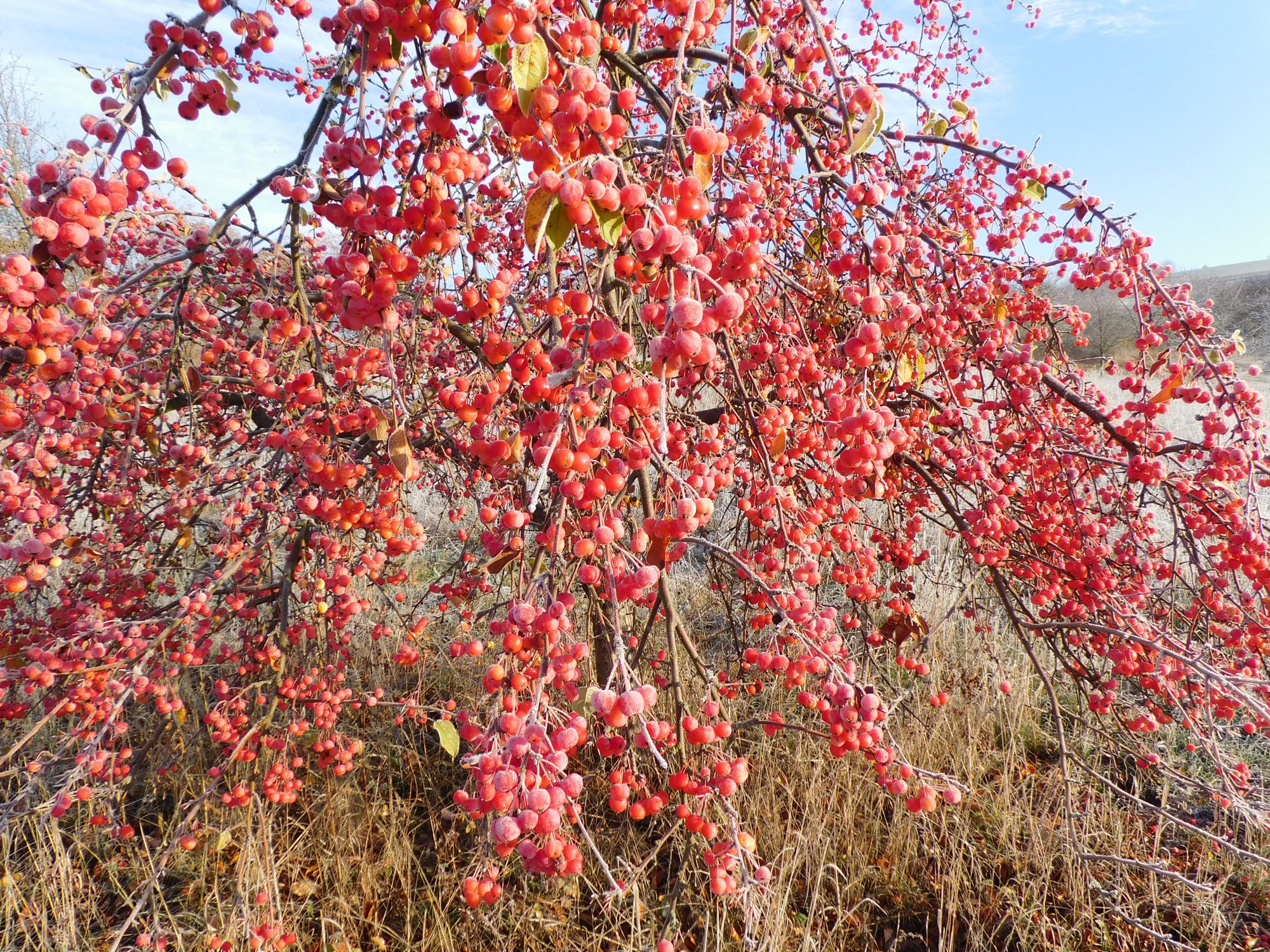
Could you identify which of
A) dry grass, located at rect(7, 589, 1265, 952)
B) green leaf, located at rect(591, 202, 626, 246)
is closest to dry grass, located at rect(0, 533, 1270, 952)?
dry grass, located at rect(7, 589, 1265, 952)

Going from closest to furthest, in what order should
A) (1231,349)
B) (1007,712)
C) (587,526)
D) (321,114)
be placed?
(587,526) → (321,114) → (1231,349) → (1007,712)

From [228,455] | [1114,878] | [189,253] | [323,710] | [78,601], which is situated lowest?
[1114,878]

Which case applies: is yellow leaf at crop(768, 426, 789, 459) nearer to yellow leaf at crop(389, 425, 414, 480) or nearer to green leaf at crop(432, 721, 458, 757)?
yellow leaf at crop(389, 425, 414, 480)

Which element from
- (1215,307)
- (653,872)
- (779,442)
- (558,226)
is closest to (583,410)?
(558,226)

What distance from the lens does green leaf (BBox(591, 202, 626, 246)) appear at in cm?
75

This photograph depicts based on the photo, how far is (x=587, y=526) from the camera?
103 cm

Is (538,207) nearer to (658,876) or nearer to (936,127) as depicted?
(936,127)

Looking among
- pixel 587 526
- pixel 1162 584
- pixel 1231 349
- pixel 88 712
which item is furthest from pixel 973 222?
pixel 1162 584

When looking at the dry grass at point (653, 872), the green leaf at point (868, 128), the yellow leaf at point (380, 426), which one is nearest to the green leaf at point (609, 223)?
the green leaf at point (868, 128)

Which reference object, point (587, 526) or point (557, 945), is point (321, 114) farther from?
point (557, 945)

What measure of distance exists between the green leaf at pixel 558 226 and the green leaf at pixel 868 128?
17.2 inches

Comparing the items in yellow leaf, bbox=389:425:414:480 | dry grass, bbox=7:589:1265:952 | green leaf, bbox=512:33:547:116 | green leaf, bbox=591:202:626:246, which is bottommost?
dry grass, bbox=7:589:1265:952

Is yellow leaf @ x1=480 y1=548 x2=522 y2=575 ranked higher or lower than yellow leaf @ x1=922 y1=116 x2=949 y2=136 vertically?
lower

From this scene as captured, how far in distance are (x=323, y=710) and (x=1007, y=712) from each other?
3277mm
